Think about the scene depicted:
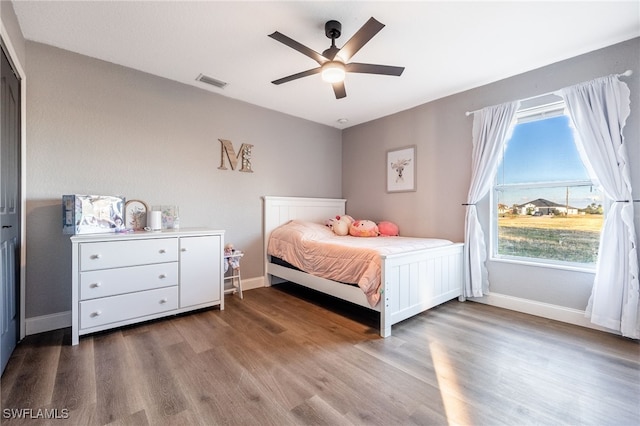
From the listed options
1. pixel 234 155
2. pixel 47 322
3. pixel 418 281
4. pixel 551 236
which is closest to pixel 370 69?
pixel 418 281

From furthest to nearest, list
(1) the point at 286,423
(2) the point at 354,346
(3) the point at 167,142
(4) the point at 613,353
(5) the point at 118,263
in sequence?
(3) the point at 167,142 → (5) the point at 118,263 → (2) the point at 354,346 → (4) the point at 613,353 → (1) the point at 286,423

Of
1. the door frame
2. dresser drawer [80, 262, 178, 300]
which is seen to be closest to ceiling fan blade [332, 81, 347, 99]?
dresser drawer [80, 262, 178, 300]

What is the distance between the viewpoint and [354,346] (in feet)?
6.75

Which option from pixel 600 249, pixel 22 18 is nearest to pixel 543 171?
pixel 600 249

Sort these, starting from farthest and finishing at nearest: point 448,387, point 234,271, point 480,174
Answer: point 234,271
point 480,174
point 448,387

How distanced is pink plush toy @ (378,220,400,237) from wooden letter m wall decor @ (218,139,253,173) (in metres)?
1.88

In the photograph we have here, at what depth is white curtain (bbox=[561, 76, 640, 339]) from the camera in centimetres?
212

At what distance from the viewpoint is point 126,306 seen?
229 centimetres

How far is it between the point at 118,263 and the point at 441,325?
278 cm

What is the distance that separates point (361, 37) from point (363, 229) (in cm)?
221

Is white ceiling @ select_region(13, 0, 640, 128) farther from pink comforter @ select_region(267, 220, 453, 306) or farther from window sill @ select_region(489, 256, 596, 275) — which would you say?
window sill @ select_region(489, 256, 596, 275)

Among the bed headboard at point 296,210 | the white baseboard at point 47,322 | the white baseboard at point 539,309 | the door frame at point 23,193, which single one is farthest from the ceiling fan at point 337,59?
the white baseboard at point 47,322

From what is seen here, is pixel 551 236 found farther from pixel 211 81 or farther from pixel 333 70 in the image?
pixel 211 81

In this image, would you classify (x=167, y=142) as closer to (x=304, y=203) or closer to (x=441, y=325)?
(x=304, y=203)
